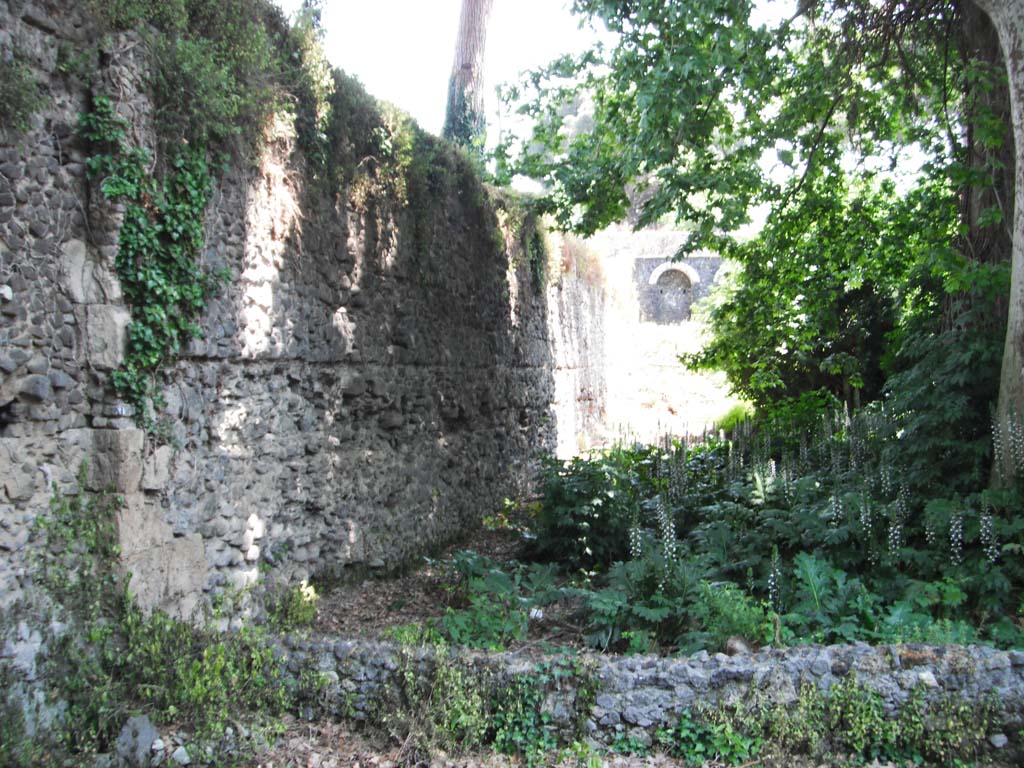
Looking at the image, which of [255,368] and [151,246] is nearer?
[151,246]

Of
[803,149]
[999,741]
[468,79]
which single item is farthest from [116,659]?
[468,79]

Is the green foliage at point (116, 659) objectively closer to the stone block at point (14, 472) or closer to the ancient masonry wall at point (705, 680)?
the stone block at point (14, 472)

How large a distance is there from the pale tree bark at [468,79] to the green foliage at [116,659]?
30.4ft

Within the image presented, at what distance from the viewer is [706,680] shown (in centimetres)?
443

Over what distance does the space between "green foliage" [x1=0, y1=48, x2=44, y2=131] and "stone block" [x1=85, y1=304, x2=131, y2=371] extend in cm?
101

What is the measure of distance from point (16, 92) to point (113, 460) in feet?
6.46

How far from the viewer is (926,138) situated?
927 cm

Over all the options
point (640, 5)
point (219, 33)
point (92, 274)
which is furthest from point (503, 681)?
point (640, 5)

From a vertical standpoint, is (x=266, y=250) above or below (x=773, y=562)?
above

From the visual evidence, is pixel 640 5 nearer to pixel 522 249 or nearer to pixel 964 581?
pixel 522 249

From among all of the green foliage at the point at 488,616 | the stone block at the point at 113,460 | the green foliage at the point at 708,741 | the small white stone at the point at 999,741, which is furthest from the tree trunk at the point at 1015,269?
the stone block at the point at 113,460

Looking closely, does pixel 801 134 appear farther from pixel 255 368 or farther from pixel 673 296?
pixel 673 296

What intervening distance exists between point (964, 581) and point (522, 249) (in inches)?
299

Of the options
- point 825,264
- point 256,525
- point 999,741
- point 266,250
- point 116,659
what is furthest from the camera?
point 825,264
